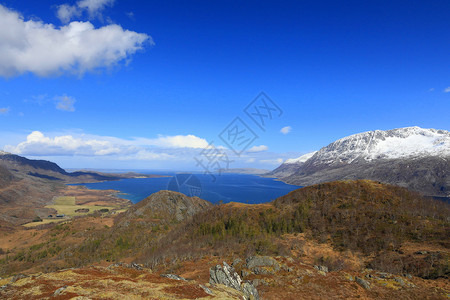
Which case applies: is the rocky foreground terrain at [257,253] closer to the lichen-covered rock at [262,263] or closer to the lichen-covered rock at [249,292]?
the lichen-covered rock at [262,263]

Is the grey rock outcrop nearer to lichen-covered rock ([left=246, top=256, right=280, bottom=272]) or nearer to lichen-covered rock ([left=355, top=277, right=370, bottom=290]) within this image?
lichen-covered rock ([left=246, top=256, right=280, bottom=272])

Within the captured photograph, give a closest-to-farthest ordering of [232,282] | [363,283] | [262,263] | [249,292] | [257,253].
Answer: [249,292] < [232,282] < [363,283] < [262,263] < [257,253]

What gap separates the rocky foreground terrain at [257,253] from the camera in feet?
77.9

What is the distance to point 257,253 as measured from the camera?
44.7 meters

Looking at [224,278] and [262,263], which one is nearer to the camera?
[224,278]

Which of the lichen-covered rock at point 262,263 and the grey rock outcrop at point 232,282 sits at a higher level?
the grey rock outcrop at point 232,282

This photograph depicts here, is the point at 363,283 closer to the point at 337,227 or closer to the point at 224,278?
the point at 224,278

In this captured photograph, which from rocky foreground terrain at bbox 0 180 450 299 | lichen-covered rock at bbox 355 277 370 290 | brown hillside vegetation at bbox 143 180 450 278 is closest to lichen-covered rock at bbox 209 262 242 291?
rocky foreground terrain at bbox 0 180 450 299

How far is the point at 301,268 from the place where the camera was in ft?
111

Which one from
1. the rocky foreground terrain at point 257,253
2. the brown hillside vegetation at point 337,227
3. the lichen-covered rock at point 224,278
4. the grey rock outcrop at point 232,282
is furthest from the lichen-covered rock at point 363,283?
the lichen-covered rock at point 224,278

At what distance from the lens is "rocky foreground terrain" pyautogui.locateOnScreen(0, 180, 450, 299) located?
23.7 m

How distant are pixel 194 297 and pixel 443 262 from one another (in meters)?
35.4

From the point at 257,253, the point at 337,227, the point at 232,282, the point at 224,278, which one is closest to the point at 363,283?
the point at 232,282

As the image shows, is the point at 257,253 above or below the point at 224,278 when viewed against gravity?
below
